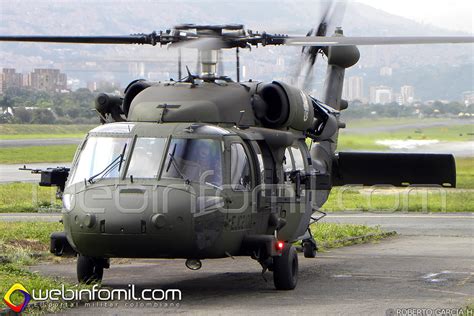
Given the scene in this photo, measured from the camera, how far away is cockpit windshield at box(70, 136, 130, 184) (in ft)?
43.8

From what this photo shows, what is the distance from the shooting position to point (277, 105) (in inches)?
600

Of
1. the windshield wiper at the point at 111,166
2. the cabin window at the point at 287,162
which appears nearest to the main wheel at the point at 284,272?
the cabin window at the point at 287,162

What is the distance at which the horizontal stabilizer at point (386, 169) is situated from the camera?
61.1 ft

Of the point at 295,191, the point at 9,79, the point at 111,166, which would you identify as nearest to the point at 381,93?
the point at 9,79

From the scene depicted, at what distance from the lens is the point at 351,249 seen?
67.3ft

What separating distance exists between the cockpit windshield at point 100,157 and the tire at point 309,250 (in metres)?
5.74

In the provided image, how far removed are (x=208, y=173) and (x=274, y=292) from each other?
77.9 inches

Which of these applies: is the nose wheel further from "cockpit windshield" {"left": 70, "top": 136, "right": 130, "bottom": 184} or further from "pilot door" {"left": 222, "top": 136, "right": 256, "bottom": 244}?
"pilot door" {"left": 222, "top": 136, "right": 256, "bottom": 244}

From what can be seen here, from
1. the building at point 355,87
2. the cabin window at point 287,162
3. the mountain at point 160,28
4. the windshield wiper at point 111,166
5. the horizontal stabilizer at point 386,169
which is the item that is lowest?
the building at point 355,87

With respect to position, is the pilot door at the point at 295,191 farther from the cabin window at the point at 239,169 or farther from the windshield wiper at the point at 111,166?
the windshield wiper at the point at 111,166

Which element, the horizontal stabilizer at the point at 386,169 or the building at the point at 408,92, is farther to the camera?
the building at the point at 408,92

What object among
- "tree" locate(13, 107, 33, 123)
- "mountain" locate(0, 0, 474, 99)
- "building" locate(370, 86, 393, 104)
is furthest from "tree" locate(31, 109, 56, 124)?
"building" locate(370, 86, 393, 104)

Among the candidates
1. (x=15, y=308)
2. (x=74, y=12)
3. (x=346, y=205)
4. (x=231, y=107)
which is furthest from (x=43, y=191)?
(x=74, y=12)

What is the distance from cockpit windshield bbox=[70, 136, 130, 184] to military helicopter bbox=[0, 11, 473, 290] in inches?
0.6
